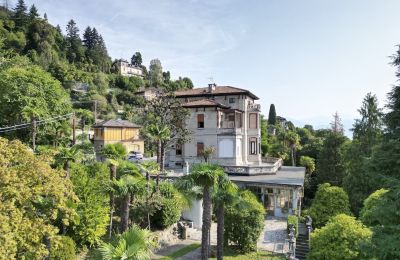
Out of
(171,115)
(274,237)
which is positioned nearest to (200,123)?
(171,115)

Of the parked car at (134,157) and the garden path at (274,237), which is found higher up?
the parked car at (134,157)

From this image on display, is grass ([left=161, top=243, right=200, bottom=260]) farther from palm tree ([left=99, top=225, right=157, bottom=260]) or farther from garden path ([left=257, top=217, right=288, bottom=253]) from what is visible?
palm tree ([left=99, top=225, right=157, bottom=260])

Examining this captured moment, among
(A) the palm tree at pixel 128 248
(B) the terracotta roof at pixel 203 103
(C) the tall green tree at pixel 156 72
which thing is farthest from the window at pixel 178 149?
(C) the tall green tree at pixel 156 72

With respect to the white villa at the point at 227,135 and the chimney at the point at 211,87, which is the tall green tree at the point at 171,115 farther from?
the chimney at the point at 211,87

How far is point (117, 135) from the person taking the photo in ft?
157

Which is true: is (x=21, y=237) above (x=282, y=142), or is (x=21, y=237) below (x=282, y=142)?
below

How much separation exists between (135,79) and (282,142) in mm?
64091

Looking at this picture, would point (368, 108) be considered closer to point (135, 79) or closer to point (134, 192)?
point (134, 192)

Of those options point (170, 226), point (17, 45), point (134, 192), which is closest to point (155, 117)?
point (170, 226)

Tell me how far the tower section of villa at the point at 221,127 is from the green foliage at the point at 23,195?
988 inches

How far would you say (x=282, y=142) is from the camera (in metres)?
58.4

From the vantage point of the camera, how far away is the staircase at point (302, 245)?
2105 centimetres

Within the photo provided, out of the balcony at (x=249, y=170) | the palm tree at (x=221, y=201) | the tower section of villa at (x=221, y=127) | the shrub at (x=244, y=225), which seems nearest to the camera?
the palm tree at (x=221, y=201)

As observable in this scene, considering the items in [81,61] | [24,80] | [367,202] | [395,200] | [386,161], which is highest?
[81,61]
